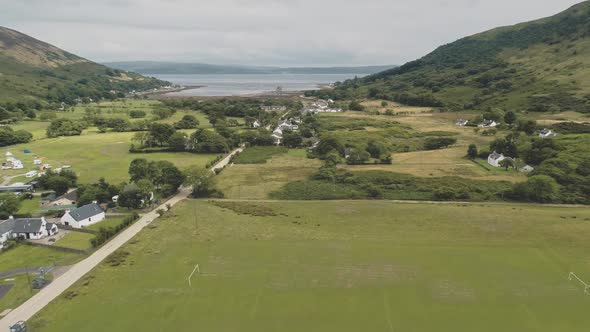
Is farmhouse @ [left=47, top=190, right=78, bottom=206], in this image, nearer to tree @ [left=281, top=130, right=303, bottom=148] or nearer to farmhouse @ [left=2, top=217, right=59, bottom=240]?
farmhouse @ [left=2, top=217, right=59, bottom=240]

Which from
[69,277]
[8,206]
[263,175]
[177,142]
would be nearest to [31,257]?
[69,277]

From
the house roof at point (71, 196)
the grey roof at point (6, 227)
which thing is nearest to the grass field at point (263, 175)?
the house roof at point (71, 196)

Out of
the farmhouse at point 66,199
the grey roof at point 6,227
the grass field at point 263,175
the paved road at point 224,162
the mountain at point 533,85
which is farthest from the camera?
the mountain at point 533,85

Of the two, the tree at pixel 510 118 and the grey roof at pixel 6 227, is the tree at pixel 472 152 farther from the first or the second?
the grey roof at pixel 6 227

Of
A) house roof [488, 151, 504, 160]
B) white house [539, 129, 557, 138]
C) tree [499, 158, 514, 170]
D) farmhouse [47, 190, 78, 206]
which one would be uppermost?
white house [539, 129, 557, 138]

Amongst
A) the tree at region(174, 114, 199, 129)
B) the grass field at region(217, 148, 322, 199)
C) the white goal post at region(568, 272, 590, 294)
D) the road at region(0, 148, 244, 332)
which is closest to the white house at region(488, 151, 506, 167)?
the grass field at region(217, 148, 322, 199)

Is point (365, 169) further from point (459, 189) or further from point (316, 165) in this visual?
point (459, 189)
